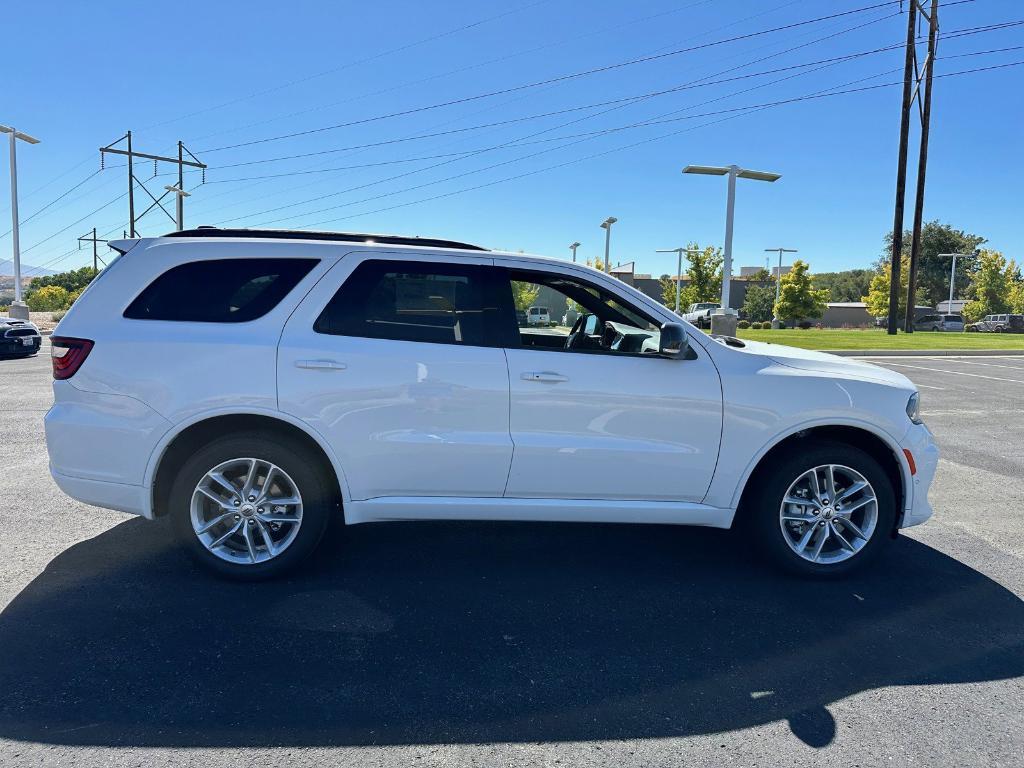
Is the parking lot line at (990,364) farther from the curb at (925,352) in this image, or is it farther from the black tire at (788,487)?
the black tire at (788,487)

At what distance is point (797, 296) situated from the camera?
57.2 m

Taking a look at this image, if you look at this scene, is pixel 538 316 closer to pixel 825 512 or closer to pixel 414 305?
pixel 414 305

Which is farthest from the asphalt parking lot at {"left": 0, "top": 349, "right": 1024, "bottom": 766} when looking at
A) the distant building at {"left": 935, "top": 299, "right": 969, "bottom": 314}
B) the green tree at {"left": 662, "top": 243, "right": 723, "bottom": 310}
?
the distant building at {"left": 935, "top": 299, "right": 969, "bottom": 314}

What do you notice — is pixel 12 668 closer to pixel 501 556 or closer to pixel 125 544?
pixel 125 544

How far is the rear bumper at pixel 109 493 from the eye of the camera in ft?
12.5

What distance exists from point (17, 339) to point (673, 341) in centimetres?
1680

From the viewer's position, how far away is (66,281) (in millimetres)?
84000

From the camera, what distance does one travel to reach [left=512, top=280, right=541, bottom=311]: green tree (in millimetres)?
4102

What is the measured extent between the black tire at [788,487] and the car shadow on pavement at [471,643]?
5.3 inches

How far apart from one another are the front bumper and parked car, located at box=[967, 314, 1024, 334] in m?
61.8

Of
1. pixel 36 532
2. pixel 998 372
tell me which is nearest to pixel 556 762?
pixel 36 532

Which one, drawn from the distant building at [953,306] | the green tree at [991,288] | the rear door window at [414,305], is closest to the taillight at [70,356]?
the rear door window at [414,305]

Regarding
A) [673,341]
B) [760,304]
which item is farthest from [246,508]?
[760,304]

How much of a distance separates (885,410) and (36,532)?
536cm
